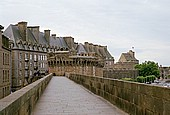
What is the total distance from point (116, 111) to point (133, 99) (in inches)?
52.8

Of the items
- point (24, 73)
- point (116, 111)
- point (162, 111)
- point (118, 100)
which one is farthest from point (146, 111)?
point (24, 73)

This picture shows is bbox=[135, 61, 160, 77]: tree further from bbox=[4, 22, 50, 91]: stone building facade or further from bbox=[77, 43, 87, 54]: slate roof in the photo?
bbox=[4, 22, 50, 91]: stone building facade

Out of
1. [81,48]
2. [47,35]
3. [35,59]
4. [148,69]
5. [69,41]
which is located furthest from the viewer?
[148,69]

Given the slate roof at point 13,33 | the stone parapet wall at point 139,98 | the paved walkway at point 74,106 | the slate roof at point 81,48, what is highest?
the slate roof at point 13,33

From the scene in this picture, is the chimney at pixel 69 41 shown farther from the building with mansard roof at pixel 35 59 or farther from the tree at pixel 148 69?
the tree at pixel 148 69

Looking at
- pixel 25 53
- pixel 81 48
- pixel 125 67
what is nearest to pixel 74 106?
pixel 25 53

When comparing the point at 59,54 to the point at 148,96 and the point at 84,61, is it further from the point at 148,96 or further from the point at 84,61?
the point at 148,96

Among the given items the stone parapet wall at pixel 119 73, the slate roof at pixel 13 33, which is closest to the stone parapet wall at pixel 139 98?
the slate roof at pixel 13 33

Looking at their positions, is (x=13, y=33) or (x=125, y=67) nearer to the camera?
(x=13, y=33)

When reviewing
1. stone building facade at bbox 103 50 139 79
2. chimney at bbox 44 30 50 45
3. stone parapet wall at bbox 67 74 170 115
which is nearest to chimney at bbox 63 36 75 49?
chimney at bbox 44 30 50 45

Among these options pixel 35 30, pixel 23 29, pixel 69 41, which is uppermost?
pixel 35 30

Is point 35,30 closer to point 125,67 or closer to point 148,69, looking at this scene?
point 148,69

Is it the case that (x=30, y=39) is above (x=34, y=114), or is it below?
above

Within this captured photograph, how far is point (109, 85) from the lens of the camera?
44.9 feet
